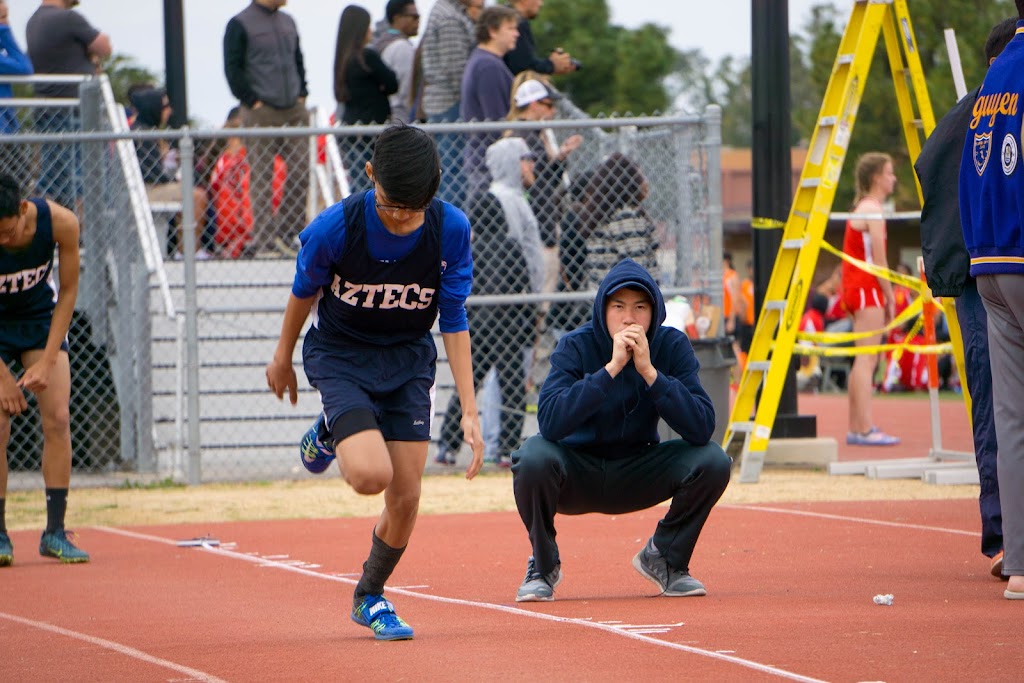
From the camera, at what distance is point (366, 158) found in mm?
13391

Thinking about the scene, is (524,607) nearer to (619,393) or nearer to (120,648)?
(619,393)

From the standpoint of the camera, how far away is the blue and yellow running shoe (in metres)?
8.05

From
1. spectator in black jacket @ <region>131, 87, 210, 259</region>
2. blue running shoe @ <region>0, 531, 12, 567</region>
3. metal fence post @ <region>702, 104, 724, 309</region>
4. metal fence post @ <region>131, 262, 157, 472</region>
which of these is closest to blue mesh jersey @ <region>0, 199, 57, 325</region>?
blue running shoe @ <region>0, 531, 12, 567</region>

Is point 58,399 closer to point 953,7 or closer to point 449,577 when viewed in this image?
point 449,577

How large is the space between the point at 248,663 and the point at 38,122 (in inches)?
370

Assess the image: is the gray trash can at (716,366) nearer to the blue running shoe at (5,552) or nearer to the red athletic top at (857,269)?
the red athletic top at (857,269)

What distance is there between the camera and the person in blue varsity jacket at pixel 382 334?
213 inches

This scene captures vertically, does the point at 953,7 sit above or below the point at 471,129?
above

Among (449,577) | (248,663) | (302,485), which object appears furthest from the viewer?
(302,485)

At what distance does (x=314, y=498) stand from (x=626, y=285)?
542cm

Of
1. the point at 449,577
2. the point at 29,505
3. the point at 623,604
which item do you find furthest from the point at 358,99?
the point at 623,604

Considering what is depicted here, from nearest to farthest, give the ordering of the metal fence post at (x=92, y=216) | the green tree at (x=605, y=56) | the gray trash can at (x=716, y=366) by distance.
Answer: the gray trash can at (x=716, y=366) < the metal fence post at (x=92, y=216) < the green tree at (x=605, y=56)

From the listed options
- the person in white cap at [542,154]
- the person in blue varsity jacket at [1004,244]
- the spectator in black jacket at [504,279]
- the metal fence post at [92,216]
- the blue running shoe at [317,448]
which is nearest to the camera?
the blue running shoe at [317,448]

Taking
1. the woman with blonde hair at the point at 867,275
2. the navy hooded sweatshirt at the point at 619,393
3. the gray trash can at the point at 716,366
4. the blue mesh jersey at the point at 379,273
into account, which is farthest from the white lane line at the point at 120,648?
the woman with blonde hair at the point at 867,275
